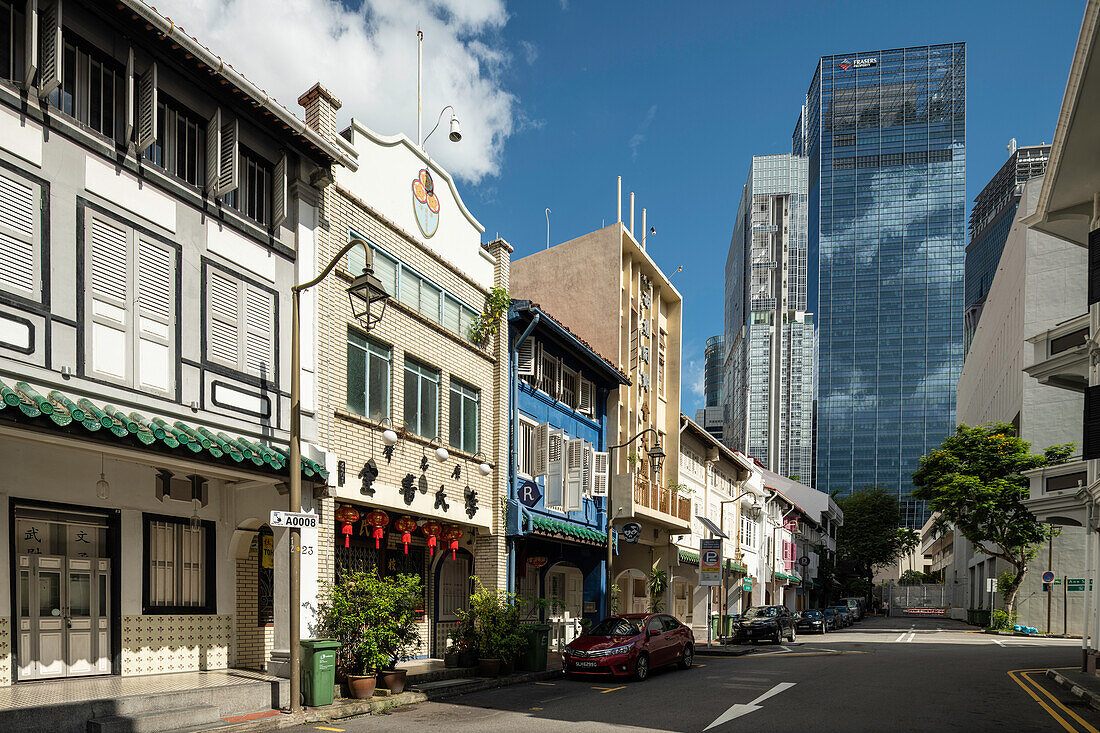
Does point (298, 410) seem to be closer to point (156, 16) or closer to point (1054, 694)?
point (156, 16)

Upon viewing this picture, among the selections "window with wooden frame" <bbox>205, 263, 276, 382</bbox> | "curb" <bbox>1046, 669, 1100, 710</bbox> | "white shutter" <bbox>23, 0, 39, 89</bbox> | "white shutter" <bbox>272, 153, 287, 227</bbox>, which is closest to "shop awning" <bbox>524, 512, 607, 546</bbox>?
"window with wooden frame" <bbox>205, 263, 276, 382</bbox>

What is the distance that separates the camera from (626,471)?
2953cm

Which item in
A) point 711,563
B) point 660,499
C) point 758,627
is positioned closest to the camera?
point 711,563

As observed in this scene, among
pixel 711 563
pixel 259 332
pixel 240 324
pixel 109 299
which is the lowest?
pixel 711 563

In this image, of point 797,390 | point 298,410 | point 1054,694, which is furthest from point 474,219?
point 797,390

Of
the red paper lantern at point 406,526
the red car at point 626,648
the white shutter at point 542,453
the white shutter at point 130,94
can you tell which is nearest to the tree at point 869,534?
the red car at point 626,648

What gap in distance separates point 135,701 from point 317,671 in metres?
2.91

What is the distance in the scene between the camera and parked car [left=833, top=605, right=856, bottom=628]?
52375 millimetres

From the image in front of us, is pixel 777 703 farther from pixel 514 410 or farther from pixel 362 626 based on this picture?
pixel 514 410

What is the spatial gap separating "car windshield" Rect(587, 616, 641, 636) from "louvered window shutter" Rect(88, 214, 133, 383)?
1238cm

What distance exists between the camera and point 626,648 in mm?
18953

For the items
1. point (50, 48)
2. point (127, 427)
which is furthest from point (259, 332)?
point (50, 48)

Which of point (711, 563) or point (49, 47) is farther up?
point (49, 47)

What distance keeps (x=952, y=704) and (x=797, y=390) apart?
620 ft
